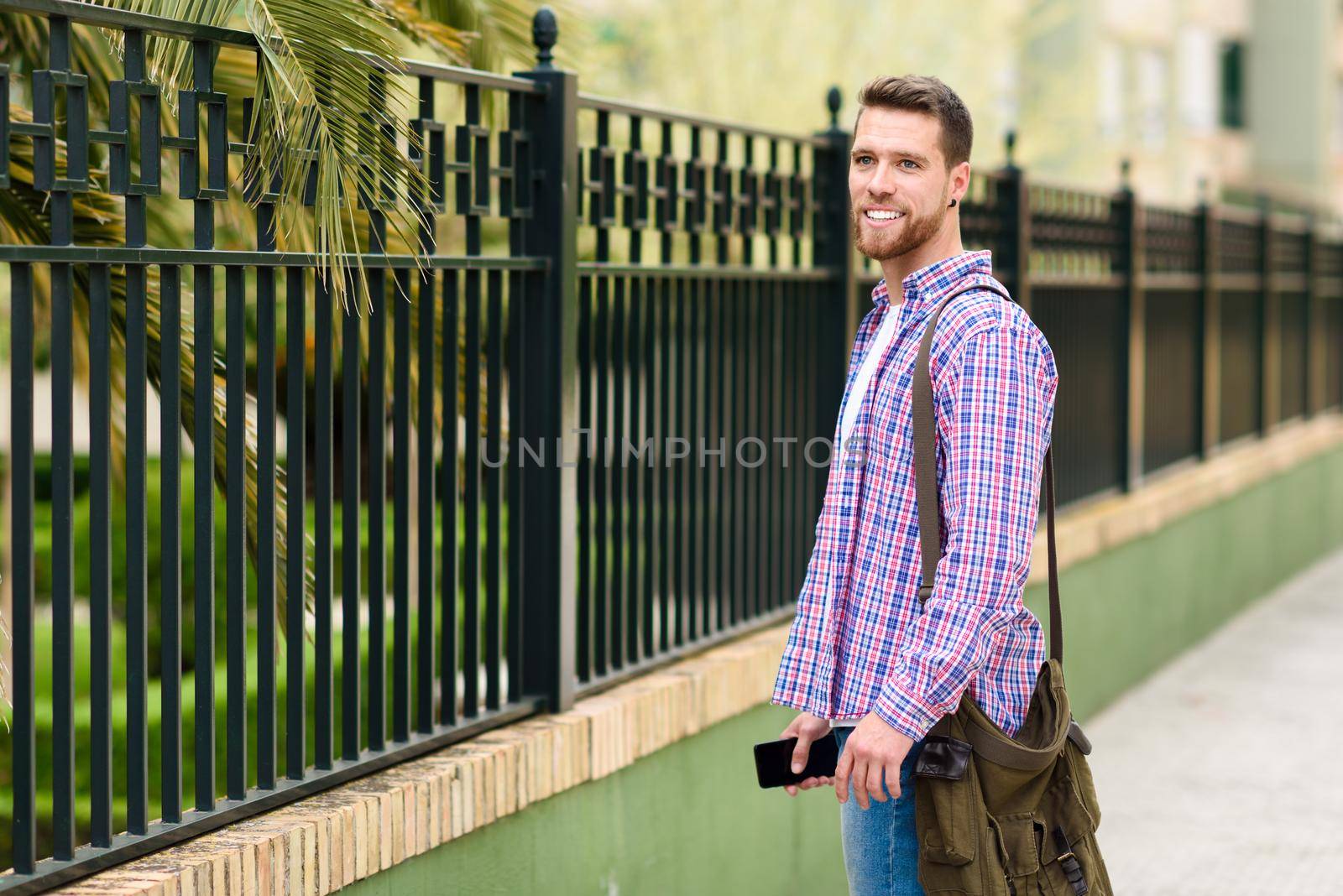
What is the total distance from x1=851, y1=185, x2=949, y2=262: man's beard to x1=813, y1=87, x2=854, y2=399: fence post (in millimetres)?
2690

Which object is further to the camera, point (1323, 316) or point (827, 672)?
point (1323, 316)

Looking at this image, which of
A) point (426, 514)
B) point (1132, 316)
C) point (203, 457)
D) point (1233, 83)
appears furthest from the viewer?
point (1233, 83)

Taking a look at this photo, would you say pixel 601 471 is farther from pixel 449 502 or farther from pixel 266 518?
pixel 266 518

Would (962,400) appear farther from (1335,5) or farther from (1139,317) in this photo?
(1335,5)

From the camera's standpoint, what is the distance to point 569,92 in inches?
159

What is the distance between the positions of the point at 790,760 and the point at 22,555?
4.24 ft

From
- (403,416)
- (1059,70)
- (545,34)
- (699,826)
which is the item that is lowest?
(699,826)

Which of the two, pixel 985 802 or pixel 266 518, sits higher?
Answer: pixel 266 518

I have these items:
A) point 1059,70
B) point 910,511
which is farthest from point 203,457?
point 1059,70

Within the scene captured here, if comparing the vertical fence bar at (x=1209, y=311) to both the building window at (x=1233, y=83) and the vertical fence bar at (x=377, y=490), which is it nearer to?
the vertical fence bar at (x=377, y=490)

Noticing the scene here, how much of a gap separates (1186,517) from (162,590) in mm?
7614

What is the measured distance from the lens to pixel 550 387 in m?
4.05

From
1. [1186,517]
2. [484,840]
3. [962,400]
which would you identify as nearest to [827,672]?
[962,400]

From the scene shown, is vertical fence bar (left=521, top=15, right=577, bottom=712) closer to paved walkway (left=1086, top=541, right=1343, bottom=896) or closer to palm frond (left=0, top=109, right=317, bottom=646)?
palm frond (left=0, top=109, right=317, bottom=646)
